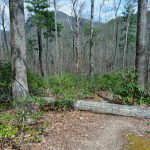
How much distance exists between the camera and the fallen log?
7503mm

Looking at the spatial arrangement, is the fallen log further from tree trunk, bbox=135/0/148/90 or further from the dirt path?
tree trunk, bbox=135/0/148/90

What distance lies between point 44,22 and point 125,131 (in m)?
18.5

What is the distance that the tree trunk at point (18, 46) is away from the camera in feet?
22.0

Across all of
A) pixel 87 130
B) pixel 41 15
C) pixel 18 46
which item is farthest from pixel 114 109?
pixel 41 15

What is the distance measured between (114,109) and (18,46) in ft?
12.1

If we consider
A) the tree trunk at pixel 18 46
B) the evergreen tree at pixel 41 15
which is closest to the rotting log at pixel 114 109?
the tree trunk at pixel 18 46

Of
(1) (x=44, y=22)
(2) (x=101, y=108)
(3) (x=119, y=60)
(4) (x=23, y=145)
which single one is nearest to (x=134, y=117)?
(2) (x=101, y=108)

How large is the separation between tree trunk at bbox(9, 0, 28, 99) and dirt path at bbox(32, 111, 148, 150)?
127cm

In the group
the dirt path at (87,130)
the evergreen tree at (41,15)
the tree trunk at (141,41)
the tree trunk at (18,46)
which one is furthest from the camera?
the evergreen tree at (41,15)

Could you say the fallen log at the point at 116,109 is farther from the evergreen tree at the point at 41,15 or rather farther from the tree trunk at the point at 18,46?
the evergreen tree at the point at 41,15

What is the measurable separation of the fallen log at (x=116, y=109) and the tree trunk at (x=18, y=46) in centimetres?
218

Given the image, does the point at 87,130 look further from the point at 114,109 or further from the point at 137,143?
the point at 114,109

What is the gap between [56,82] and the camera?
424 inches

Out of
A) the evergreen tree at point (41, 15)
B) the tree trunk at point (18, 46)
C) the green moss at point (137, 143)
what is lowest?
the green moss at point (137, 143)
